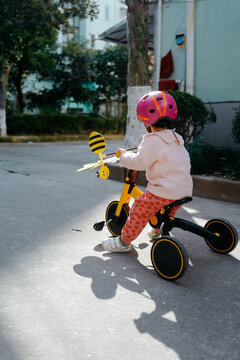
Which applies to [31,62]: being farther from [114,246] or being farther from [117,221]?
[114,246]

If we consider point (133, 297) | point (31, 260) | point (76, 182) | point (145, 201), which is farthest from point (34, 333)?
point (76, 182)

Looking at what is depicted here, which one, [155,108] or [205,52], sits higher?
[205,52]

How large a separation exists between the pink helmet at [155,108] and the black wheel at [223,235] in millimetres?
1068

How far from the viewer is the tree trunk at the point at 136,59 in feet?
25.6

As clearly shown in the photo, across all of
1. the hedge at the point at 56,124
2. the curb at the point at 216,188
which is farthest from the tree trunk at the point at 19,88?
the curb at the point at 216,188

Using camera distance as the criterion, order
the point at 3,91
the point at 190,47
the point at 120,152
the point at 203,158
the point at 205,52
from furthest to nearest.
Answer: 1. the point at 3,91
2. the point at 190,47
3. the point at 205,52
4. the point at 203,158
5. the point at 120,152

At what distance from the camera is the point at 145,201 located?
3.25 metres

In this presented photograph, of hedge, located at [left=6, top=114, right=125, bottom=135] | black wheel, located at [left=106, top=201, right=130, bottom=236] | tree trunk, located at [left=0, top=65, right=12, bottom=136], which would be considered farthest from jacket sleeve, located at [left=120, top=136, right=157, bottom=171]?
hedge, located at [left=6, top=114, right=125, bottom=135]

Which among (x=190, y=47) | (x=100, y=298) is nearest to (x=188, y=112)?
(x=190, y=47)

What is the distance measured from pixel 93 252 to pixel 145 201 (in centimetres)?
74

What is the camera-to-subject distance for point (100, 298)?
8.91 feet

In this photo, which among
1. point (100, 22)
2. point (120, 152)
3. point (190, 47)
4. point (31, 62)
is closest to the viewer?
point (120, 152)

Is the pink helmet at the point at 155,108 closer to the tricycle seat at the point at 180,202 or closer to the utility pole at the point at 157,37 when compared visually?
the tricycle seat at the point at 180,202

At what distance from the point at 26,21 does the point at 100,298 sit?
14.6 m
